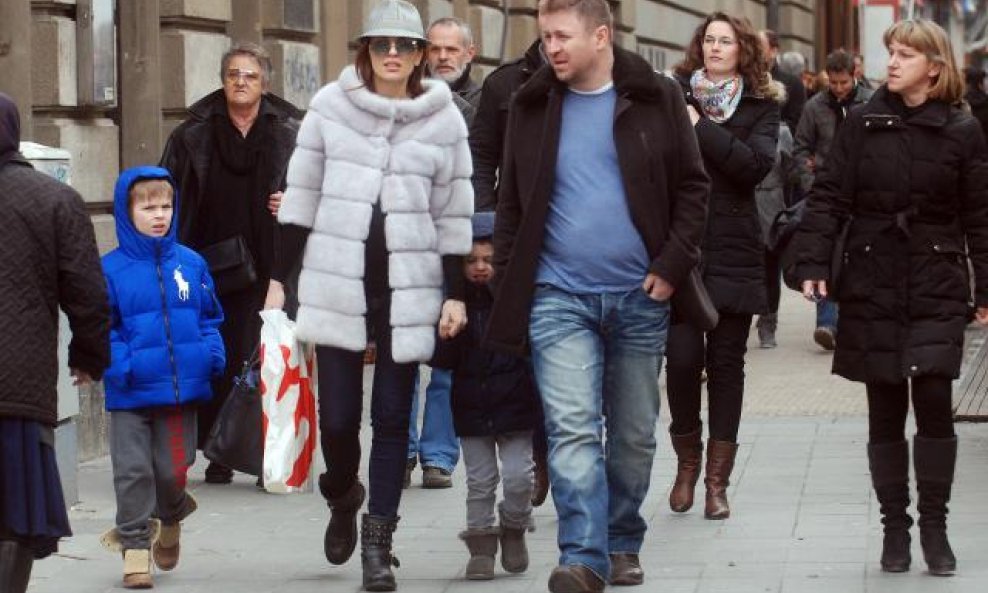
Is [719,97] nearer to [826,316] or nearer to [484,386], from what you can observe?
[484,386]

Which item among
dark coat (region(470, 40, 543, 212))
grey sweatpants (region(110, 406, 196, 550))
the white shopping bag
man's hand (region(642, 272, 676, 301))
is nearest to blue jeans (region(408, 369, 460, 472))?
dark coat (region(470, 40, 543, 212))

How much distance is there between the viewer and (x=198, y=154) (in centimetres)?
995

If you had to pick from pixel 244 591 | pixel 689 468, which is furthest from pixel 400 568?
pixel 689 468

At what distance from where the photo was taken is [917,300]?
24.6 ft

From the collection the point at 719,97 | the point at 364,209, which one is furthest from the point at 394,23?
the point at 719,97

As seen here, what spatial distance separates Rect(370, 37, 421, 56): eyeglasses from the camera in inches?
294

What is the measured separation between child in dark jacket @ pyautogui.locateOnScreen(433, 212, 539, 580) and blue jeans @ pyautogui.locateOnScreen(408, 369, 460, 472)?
2.02 m

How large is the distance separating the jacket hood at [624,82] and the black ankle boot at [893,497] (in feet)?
4.46

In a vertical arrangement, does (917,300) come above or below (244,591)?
above

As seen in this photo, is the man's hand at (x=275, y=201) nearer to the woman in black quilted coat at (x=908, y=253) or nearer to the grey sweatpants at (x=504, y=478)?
the grey sweatpants at (x=504, y=478)

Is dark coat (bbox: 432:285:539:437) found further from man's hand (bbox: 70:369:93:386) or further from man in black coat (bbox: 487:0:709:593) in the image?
man's hand (bbox: 70:369:93:386)

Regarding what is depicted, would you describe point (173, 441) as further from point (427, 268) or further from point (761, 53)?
point (761, 53)

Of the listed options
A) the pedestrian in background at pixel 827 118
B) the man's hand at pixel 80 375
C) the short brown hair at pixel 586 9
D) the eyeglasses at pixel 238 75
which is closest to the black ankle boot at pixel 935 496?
the short brown hair at pixel 586 9

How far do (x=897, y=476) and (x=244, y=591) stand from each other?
201cm
